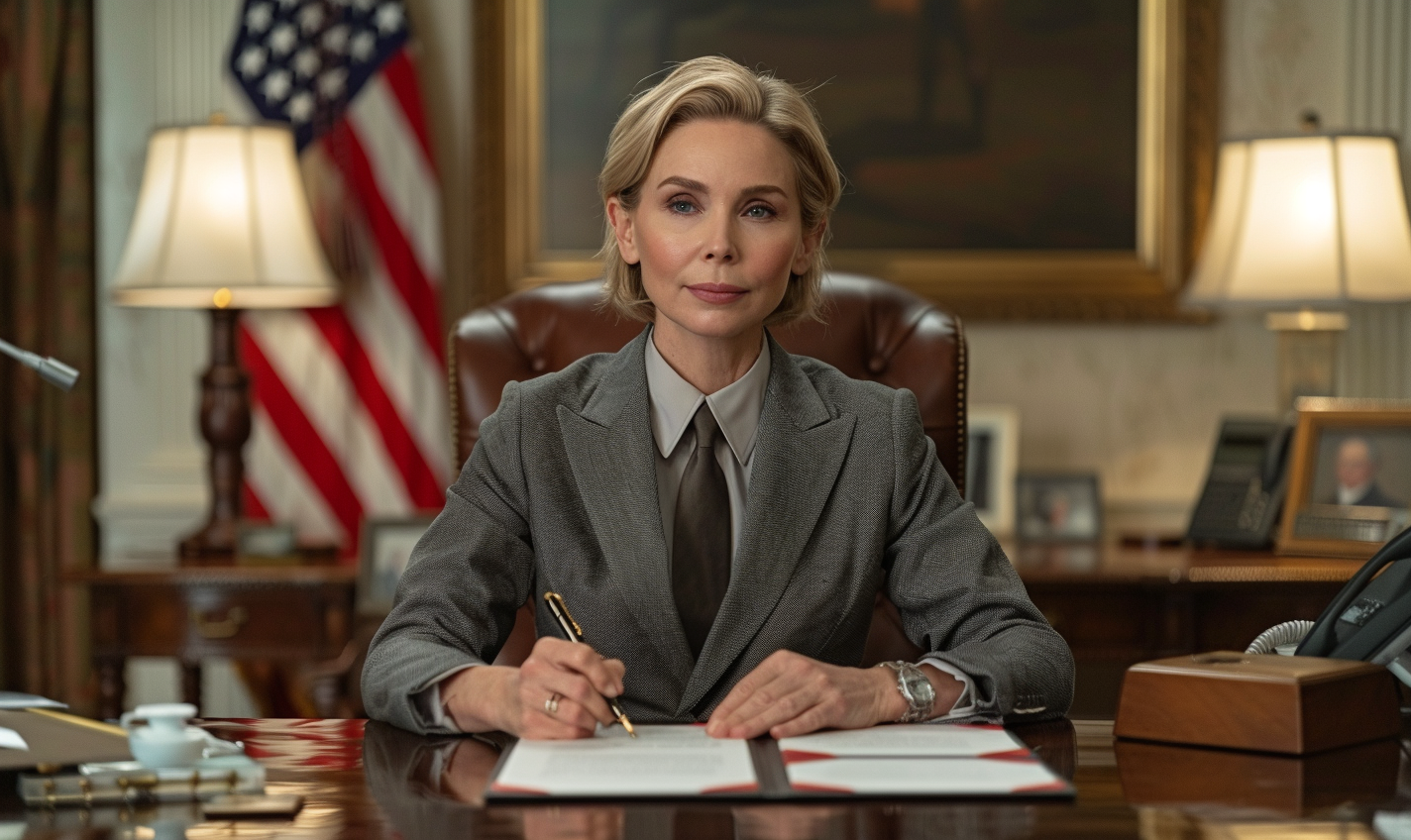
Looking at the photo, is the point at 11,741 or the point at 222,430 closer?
the point at 11,741

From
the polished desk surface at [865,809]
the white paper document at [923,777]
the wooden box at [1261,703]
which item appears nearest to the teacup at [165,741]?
the polished desk surface at [865,809]

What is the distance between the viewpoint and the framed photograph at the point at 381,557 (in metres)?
3.28

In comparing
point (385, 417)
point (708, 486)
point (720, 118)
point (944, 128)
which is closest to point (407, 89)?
point (385, 417)

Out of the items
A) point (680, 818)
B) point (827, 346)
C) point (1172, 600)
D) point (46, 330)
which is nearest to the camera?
point (680, 818)

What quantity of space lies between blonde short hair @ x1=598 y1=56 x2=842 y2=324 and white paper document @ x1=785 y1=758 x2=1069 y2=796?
823 millimetres

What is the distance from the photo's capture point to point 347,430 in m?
3.75

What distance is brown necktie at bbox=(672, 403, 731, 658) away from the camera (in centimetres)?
177

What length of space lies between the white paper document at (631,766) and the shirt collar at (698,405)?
1.66 ft

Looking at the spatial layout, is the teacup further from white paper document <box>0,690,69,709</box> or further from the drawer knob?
the drawer knob

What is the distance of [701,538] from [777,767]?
0.58 m

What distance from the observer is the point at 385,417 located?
374cm

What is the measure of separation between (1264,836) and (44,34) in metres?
3.66

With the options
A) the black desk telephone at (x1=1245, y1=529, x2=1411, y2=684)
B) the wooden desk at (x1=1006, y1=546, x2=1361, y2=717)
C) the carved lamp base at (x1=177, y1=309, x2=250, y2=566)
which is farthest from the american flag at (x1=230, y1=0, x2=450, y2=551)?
the black desk telephone at (x1=1245, y1=529, x2=1411, y2=684)

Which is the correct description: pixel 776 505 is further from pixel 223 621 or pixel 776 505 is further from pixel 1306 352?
pixel 1306 352
